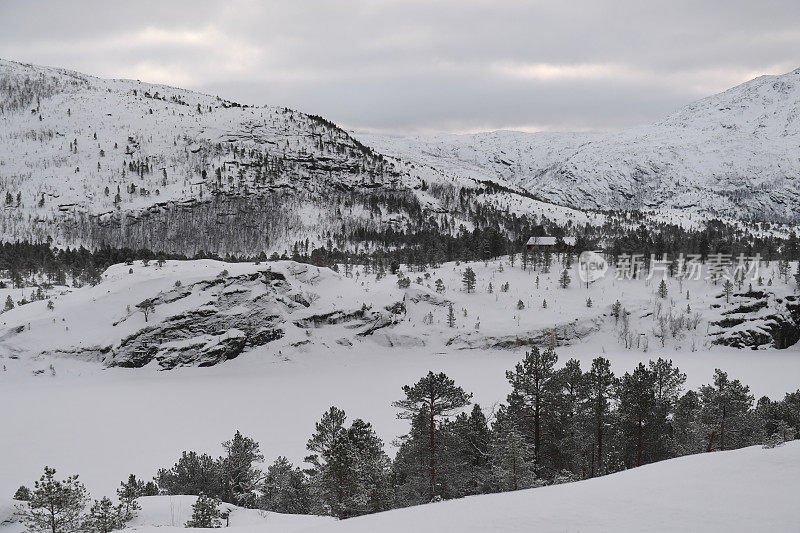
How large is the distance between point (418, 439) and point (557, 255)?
11384cm

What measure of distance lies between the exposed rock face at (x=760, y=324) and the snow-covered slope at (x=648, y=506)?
92.7 meters

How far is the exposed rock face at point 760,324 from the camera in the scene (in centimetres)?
9588

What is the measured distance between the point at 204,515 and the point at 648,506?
2259 centimetres

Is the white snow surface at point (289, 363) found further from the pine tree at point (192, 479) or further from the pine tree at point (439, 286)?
the pine tree at point (192, 479)

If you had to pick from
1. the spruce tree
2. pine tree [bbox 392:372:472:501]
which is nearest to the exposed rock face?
the spruce tree

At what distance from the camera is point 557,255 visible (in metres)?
134

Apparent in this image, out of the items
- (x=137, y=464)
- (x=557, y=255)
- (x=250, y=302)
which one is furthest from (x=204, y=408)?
(x=557, y=255)

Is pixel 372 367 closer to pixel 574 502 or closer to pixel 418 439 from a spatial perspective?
pixel 418 439

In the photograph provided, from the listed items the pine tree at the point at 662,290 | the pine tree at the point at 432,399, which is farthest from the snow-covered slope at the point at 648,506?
the pine tree at the point at 662,290

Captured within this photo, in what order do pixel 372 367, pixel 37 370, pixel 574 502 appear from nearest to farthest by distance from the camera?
pixel 574 502
pixel 37 370
pixel 372 367

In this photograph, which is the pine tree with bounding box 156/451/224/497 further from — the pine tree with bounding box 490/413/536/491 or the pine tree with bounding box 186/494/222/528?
the pine tree with bounding box 490/413/536/491

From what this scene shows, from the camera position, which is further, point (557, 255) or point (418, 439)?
point (557, 255)

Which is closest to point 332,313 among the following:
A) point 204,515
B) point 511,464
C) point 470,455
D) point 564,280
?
point 564,280

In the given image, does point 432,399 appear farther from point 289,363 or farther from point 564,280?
point 564,280
